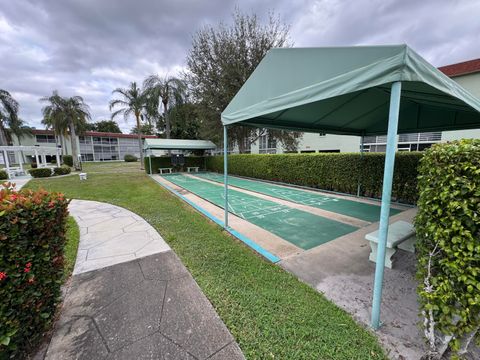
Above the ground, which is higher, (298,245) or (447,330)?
(447,330)

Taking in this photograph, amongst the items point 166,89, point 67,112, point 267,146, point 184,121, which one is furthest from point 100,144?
A: point 267,146

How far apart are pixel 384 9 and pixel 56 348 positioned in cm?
1127

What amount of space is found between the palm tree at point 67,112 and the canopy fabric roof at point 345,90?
2805cm

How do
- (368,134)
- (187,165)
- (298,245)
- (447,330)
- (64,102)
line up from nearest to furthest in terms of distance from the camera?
(447,330) → (298,245) → (368,134) → (187,165) → (64,102)

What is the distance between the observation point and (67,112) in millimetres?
23062

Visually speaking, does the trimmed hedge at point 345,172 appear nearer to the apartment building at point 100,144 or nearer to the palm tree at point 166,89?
the palm tree at point 166,89

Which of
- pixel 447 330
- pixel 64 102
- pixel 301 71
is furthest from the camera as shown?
pixel 64 102

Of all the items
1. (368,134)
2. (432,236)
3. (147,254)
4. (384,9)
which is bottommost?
(147,254)

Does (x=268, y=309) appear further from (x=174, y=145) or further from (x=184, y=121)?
(x=184, y=121)

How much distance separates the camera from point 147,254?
11.6 ft

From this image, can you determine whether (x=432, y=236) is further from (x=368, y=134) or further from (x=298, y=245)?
(x=368, y=134)

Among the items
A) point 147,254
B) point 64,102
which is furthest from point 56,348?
point 64,102

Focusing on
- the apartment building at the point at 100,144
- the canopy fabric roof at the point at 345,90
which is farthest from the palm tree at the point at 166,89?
the apartment building at the point at 100,144

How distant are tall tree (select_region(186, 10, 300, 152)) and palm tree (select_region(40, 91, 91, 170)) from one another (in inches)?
677
